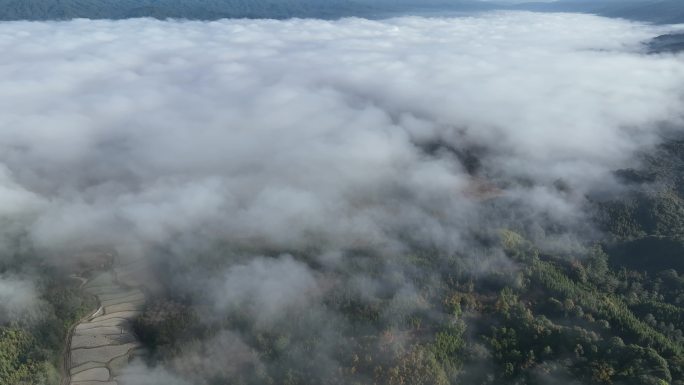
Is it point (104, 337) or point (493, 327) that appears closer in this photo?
point (493, 327)

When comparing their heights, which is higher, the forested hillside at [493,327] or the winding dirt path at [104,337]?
the forested hillside at [493,327]

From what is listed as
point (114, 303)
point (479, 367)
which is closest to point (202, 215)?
point (114, 303)

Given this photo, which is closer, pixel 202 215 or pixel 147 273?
pixel 147 273

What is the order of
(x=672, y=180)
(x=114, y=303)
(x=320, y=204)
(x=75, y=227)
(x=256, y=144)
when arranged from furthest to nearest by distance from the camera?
(x=256, y=144) < (x=672, y=180) < (x=320, y=204) < (x=75, y=227) < (x=114, y=303)

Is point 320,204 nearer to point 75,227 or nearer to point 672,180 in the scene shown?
point 75,227

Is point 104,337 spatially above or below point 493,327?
below

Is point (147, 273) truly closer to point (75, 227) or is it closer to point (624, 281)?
point (75, 227)

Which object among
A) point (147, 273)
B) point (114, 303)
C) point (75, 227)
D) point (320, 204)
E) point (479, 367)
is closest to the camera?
point (479, 367)

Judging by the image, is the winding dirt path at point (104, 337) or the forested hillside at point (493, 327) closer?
the forested hillside at point (493, 327)
